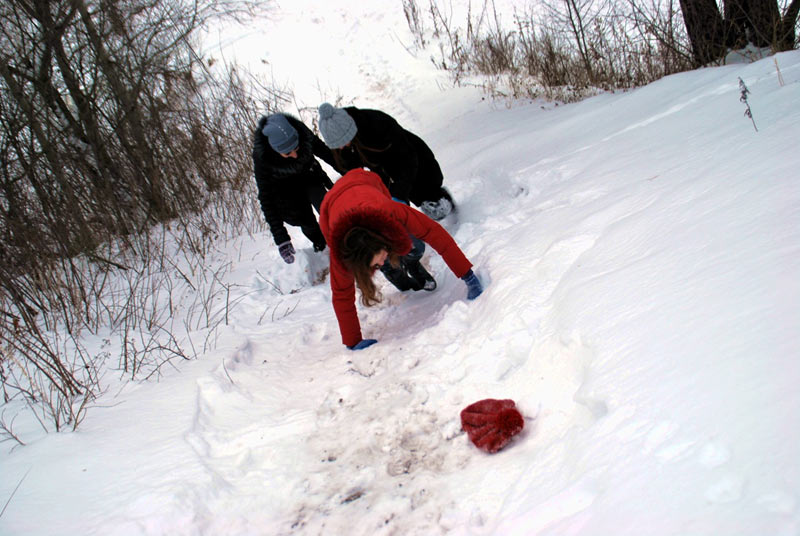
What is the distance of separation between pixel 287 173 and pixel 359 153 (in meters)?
0.55

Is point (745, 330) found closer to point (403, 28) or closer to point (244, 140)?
point (244, 140)

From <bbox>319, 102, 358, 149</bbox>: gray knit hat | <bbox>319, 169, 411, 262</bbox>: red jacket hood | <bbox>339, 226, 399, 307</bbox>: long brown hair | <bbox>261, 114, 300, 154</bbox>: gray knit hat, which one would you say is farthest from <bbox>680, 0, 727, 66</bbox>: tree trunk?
<bbox>339, 226, 399, 307</bbox>: long brown hair

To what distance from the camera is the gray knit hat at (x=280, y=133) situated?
327cm

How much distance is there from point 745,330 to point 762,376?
0.64ft

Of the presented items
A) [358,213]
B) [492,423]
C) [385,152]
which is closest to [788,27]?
[385,152]

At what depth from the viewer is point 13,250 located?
4113 mm

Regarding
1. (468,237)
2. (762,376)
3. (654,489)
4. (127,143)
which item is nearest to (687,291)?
(762,376)

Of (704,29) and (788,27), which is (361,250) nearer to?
(788,27)

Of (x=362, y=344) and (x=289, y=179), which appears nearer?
(x=362, y=344)

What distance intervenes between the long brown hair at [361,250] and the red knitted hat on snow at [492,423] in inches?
33.1

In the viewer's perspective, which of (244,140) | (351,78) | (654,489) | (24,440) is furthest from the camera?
(351,78)

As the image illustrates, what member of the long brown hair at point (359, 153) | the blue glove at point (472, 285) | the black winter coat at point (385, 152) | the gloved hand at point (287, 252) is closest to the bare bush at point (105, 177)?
the gloved hand at point (287, 252)

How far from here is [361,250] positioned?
2430 millimetres

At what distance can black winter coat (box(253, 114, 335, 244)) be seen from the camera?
3561 mm
